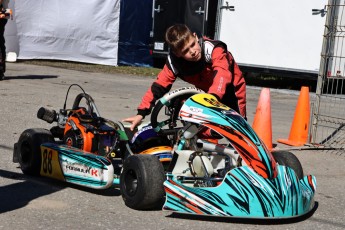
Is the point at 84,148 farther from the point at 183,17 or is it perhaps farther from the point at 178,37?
the point at 183,17

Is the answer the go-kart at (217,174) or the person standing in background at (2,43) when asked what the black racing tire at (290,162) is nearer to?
the go-kart at (217,174)

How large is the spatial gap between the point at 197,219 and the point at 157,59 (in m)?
14.5

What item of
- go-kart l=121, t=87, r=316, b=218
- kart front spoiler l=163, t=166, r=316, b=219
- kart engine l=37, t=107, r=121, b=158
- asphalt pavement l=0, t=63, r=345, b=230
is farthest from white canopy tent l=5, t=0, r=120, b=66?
kart front spoiler l=163, t=166, r=316, b=219

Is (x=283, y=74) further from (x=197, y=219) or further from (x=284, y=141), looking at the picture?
(x=197, y=219)

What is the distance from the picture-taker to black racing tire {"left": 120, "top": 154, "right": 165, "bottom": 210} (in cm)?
507

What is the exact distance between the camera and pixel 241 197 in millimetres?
4852

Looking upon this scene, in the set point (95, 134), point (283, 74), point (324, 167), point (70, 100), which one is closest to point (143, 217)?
point (95, 134)

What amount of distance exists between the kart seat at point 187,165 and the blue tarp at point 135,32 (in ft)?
42.8

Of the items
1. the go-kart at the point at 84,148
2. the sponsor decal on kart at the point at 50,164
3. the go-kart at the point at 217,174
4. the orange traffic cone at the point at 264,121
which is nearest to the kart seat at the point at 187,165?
the go-kart at the point at 217,174

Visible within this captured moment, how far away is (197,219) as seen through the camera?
5.07 metres

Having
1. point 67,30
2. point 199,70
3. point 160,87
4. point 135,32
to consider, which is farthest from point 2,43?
point 199,70

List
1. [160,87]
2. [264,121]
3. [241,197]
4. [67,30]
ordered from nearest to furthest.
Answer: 1. [241,197]
2. [160,87]
3. [264,121]
4. [67,30]

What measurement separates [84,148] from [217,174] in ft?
3.85

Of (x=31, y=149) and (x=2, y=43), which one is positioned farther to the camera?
(x=2, y=43)
